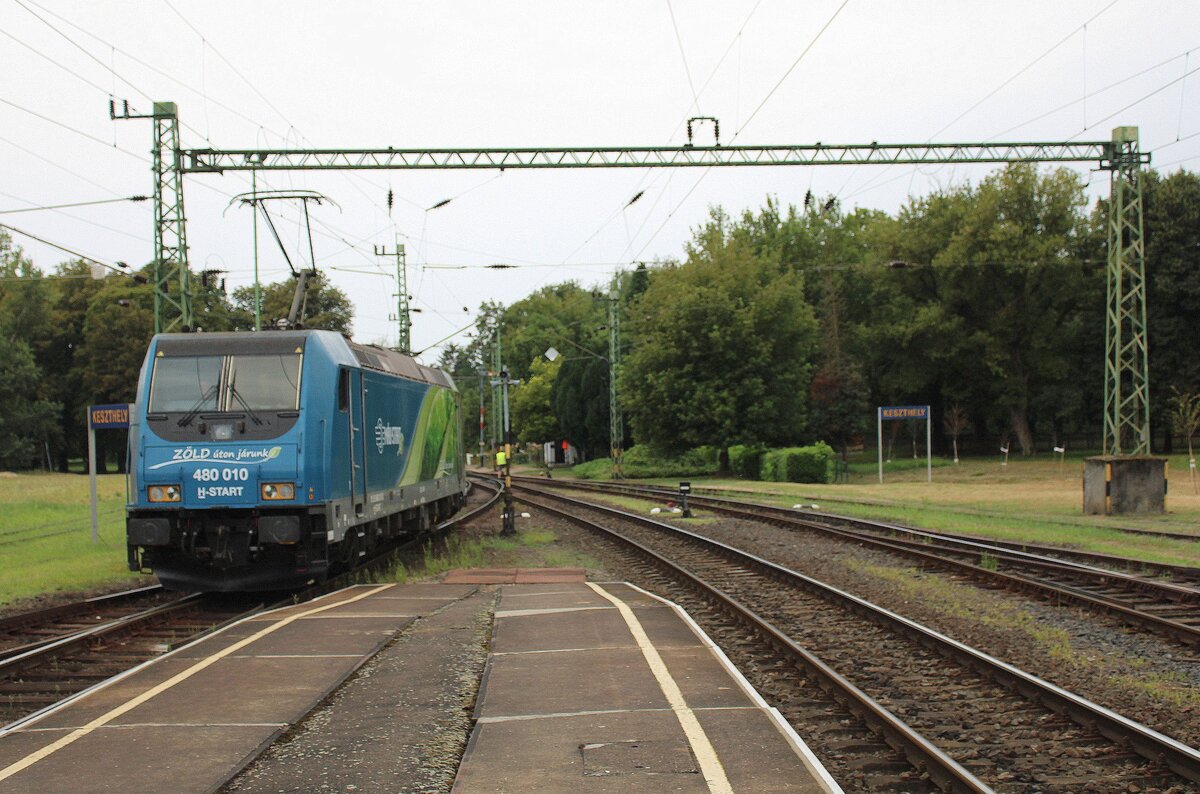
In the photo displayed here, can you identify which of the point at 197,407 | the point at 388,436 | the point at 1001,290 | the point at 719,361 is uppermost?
the point at 1001,290

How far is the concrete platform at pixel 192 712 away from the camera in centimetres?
548

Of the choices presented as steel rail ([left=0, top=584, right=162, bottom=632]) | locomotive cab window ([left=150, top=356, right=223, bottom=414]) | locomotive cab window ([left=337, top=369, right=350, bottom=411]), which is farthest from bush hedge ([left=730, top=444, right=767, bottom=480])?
locomotive cab window ([left=150, top=356, right=223, bottom=414])

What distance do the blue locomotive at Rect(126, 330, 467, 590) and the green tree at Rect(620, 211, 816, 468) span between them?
130ft

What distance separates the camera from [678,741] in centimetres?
596

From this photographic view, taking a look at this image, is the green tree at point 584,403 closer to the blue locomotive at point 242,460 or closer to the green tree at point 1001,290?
the green tree at point 1001,290

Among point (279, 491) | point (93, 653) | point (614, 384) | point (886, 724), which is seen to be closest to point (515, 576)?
point (279, 491)

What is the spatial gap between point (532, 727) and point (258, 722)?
167 centimetres

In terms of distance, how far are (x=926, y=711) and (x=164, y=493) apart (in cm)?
904

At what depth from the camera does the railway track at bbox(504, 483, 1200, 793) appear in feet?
19.2

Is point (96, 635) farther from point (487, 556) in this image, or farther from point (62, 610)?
point (487, 556)

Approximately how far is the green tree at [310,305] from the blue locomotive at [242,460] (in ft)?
170

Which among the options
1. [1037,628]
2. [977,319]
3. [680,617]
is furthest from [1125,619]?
[977,319]

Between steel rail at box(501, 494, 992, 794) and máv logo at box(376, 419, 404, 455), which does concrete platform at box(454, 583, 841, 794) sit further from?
máv logo at box(376, 419, 404, 455)

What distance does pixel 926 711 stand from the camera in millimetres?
7371
